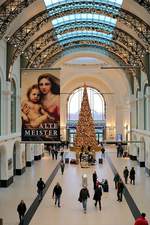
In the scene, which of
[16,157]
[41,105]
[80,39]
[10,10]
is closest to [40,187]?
[41,105]

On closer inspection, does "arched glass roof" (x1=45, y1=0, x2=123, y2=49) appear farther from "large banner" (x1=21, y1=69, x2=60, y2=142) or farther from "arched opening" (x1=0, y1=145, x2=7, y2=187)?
"arched opening" (x1=0, y1=145, x2=7, y2=187)

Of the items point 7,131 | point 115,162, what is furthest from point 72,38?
point 7,131

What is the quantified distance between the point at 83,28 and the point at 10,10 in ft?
56.1

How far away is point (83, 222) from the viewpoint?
789 inches

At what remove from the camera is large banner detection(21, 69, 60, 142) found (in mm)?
23938

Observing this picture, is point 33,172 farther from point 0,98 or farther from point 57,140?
point 57,140

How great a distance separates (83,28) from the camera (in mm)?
42906

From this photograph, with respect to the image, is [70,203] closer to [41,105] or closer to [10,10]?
[41,105]

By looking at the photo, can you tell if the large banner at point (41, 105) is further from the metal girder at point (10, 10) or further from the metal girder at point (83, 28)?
the metal girder at point (83, 28)

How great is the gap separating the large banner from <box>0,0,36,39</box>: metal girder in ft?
13.0

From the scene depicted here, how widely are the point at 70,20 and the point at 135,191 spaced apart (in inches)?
812

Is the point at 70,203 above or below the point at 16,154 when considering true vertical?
below

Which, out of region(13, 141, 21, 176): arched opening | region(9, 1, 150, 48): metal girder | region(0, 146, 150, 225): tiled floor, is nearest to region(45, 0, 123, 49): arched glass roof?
region(9, 1, 150, 48): metal girder

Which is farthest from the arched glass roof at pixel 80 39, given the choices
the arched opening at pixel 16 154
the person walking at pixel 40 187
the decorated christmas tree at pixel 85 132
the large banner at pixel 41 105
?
the person walking at pixel 40 187
